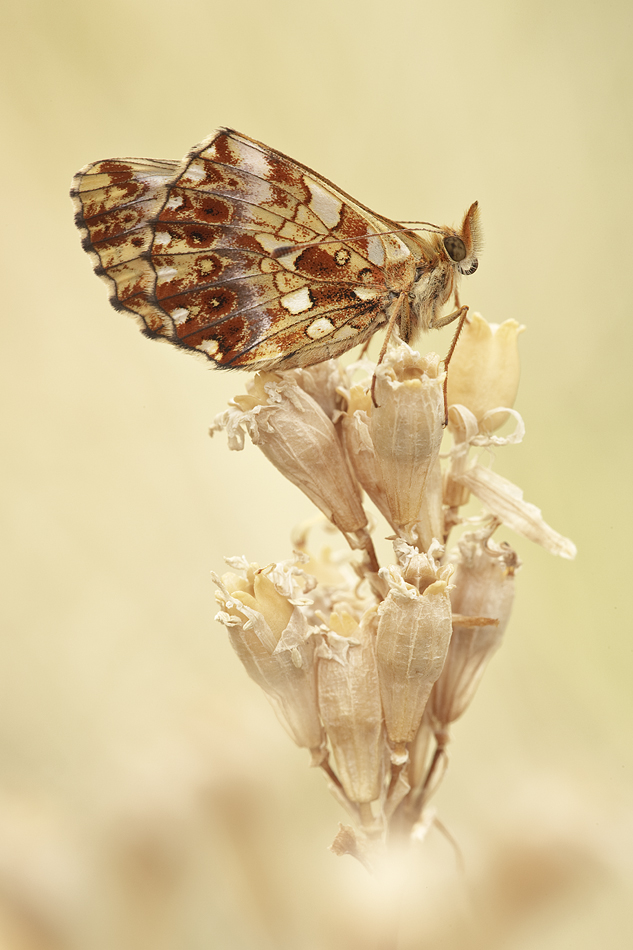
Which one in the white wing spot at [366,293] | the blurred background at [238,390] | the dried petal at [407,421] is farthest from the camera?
the blurred background at [238,390]

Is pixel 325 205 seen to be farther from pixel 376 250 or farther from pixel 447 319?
pixel 447 319

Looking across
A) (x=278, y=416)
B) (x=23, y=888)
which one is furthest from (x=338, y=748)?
(x=23, y=888)

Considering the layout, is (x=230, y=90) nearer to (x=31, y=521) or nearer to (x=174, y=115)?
(x=174, y=115)

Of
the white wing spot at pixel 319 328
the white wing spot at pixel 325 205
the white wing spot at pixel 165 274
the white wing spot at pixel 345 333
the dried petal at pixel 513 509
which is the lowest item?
the dried petal at pixel 513 509

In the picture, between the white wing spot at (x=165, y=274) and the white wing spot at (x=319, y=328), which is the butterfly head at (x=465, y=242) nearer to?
the white wing spot at (x=319, y=328)

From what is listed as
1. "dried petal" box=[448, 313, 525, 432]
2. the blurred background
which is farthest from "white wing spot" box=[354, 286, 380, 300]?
the blurred background

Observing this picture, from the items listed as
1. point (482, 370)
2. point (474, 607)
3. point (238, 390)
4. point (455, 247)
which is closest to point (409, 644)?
point (474, 607)

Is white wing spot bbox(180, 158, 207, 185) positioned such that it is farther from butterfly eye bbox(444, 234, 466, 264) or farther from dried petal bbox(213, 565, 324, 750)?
dried petal bbox(213, 565, 324, 750)

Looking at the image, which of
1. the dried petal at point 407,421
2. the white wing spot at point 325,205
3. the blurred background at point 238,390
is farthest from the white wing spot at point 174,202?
the blurred background at point 238,390

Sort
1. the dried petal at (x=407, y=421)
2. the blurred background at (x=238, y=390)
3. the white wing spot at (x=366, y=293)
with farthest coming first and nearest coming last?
1. the blurred background at (x=238, y=390)
2. the white wing spot at (x=366, y=293)
3. the dried petal at (x=407, y=421)
